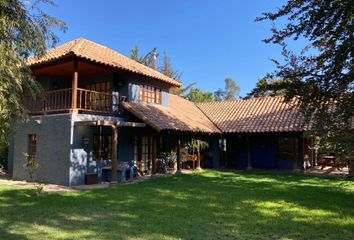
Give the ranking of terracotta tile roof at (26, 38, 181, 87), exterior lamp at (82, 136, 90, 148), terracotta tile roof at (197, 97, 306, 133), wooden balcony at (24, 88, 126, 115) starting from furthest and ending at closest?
terracotta tile roof at (197, 97, 306, 133), wooden balcony at (24, 88, 126, 115), exterior lamp at (82, 136, 90, 148), terracotta tile roof at (26, 38, 181, 87)

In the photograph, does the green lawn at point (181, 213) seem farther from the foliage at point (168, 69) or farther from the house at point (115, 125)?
the foliage at point (168, 69)

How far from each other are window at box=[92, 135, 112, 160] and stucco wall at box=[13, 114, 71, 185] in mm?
1408

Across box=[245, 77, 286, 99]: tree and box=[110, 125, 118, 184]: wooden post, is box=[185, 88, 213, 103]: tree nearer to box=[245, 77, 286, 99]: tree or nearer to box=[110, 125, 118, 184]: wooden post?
box=[110, 125, 118, 184]: wooden post

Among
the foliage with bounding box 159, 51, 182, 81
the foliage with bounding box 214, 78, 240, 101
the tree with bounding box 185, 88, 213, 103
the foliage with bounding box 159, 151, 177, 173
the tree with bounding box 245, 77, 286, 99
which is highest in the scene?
the foliage with bounding box 214, 78, 240, 101

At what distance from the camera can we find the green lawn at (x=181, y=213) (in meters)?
6.66

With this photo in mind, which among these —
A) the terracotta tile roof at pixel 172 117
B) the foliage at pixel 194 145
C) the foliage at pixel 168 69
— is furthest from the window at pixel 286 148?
the foliage at pixel 168 69

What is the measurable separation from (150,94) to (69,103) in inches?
189

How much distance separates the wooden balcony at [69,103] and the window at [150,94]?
4.93 ft

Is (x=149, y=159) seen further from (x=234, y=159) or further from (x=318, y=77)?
(x=318, y=77)

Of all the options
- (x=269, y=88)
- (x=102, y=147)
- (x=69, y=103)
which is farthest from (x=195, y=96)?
(x=269, y=88)

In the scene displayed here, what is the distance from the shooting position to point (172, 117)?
60.5ft

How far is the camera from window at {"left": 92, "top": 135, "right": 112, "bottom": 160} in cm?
1518

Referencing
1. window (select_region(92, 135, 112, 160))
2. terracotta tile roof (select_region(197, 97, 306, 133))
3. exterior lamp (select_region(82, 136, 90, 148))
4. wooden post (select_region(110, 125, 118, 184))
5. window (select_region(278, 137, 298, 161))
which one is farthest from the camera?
window (select_region(278, 137, 298, 161))

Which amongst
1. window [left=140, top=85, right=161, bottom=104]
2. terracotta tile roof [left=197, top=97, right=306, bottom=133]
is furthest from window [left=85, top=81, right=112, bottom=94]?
terracotta tile roof [left=197, top=97, right=306, bottom=133]
